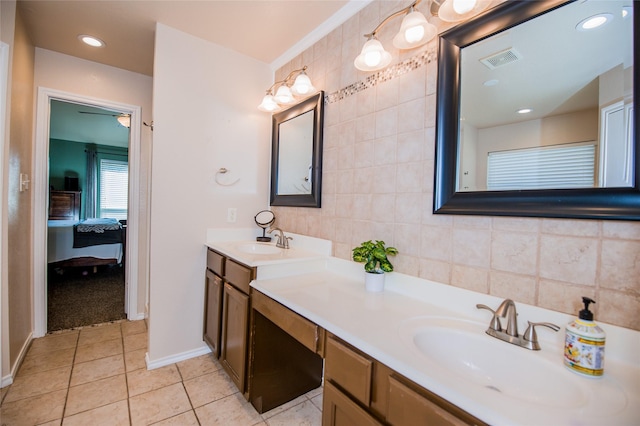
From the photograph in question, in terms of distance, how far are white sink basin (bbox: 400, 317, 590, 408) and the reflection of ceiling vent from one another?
3.26ft

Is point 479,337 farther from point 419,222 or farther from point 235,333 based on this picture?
point 235,333

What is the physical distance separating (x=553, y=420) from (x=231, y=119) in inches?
94.3

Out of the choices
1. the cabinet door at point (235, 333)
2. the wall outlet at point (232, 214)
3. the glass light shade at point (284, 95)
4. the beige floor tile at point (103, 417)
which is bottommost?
the beige floor tile at point (103, 417)

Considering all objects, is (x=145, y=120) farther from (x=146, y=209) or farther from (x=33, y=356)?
(x=33, y=356)

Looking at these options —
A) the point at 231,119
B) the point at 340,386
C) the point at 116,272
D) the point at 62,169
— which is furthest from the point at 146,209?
the point at 62,169

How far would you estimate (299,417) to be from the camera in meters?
1.58

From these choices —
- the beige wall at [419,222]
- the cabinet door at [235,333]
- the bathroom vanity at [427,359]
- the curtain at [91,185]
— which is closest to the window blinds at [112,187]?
the curtain at [91,185]

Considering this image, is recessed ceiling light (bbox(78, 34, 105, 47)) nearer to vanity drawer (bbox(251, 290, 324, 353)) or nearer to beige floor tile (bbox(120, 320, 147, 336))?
vanity drawer (bbox(251, 290, 324, 353))

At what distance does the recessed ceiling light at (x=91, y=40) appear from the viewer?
212 cm

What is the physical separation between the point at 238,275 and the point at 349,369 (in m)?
0.95

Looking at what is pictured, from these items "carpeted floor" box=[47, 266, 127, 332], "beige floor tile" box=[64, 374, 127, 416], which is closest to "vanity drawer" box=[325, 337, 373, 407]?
"beige floor tile" box=[64, 374, 127, 416]

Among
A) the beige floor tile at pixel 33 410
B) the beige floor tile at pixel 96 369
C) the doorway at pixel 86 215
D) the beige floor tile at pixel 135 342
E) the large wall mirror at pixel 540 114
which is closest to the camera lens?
the large wall mirror at pixel 540 114

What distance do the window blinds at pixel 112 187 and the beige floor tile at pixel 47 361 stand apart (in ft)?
16.7

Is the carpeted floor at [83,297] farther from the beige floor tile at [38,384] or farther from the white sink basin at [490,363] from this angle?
the white sink basin at [490,363]
